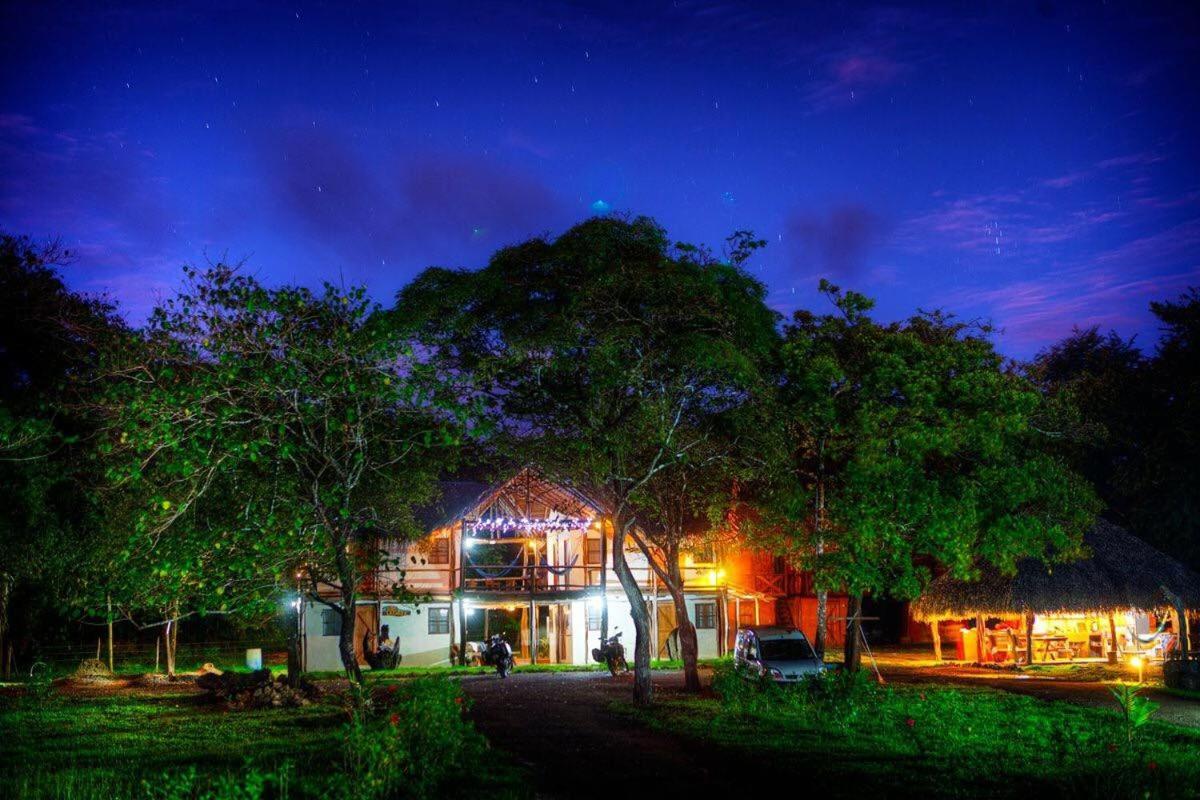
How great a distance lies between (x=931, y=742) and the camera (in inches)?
510

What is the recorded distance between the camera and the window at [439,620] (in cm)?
3559

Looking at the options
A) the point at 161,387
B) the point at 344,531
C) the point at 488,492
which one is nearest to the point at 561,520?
the point at 488,492

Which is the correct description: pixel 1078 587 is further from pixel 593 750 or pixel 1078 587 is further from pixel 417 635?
pixel 417 635

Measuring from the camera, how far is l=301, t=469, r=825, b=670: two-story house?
33.9 m

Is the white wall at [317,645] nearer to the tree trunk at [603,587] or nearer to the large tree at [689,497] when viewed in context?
the tree trunk at [603,587]

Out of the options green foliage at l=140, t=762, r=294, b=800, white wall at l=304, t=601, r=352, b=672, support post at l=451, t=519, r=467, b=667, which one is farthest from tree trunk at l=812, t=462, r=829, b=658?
white wall at l=304, t=601, r=352, b=672

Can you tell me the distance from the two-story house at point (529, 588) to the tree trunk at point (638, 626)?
39.4 ft

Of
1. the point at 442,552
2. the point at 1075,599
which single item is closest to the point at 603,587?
the point at 442,552

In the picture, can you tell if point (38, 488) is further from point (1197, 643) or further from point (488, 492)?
point (1197, 643)

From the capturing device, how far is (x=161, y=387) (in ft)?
38.7

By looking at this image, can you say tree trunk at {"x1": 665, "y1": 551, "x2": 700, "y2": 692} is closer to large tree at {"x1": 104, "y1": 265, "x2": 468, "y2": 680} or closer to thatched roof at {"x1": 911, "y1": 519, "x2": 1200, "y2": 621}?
large tree at {"x1": 104, "y1": 265, "x2": 468, "y2": 680}

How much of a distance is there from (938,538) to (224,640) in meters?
28.0

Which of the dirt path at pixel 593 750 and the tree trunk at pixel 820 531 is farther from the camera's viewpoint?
the tree trunk at pixel 820 531

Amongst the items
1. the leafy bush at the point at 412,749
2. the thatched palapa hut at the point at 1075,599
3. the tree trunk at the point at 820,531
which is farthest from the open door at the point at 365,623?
the leafy bush at the point at 412,749
